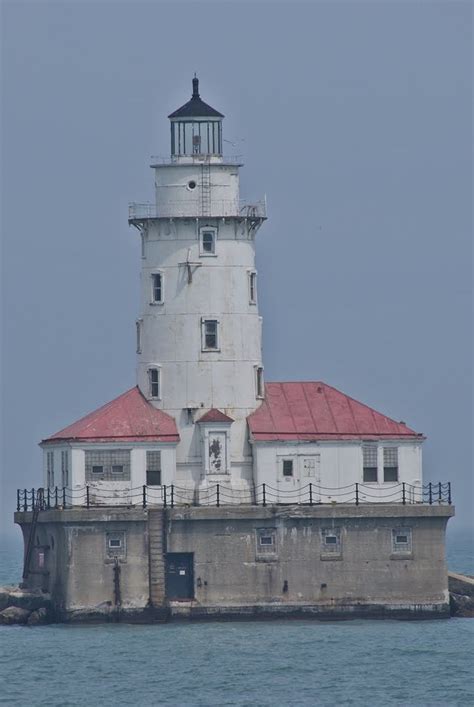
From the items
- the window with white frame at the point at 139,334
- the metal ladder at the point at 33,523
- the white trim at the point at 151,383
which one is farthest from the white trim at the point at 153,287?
the metal ladder at the point at 33,523

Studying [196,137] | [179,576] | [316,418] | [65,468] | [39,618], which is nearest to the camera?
[179,576]

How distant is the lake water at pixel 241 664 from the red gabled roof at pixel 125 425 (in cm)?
568

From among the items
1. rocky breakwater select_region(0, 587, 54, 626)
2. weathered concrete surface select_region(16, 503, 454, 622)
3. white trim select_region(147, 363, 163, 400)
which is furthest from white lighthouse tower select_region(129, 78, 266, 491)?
rocky breakwater select_region(0, 587, 54, 626)

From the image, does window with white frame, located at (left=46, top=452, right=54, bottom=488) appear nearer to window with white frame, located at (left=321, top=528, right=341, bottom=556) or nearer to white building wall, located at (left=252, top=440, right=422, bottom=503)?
white building wall, located at (left=252, top=440, right=422, bottom=503)

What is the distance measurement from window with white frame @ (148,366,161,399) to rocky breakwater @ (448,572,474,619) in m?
10.4

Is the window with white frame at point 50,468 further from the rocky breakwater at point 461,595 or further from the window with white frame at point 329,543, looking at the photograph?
the rocky breakwater at point 461,595

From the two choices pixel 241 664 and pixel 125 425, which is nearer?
pixel 241 664

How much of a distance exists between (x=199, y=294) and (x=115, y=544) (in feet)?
27.4

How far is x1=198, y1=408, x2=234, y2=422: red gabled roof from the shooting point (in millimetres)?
78000

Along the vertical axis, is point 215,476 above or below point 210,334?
below

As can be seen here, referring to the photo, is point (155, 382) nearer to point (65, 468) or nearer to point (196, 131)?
point (65, 468)

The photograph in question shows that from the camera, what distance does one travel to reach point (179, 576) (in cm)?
7606

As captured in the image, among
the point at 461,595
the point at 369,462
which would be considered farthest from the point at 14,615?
the point at 461,595

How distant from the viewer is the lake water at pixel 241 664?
63906 mm
